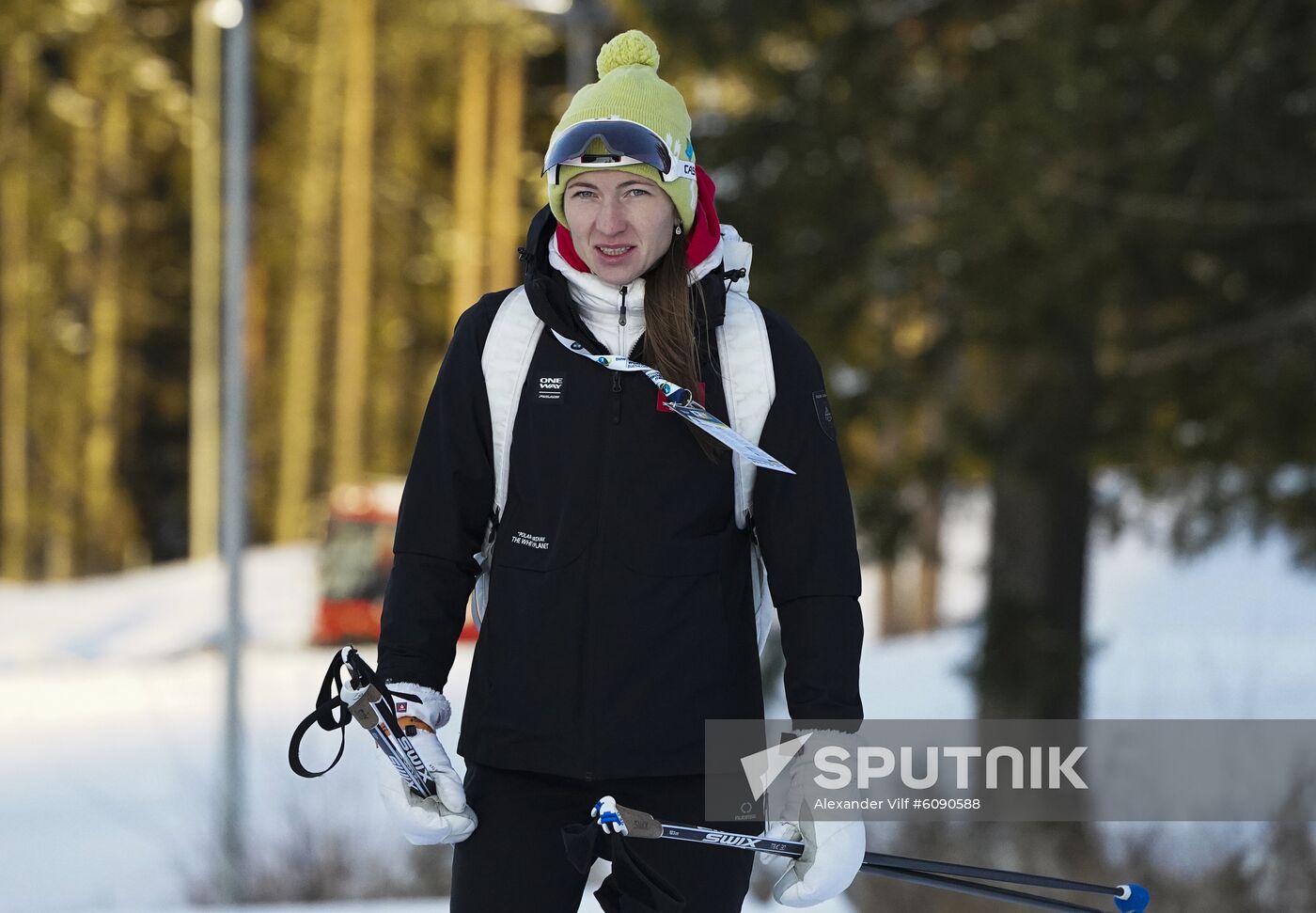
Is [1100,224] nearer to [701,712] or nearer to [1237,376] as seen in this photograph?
[1237,376]

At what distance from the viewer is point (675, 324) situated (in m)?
2.54

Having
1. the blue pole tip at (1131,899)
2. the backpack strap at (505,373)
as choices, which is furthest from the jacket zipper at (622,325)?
the blue pole tip at (1131,899)

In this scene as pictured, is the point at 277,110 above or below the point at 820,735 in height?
above

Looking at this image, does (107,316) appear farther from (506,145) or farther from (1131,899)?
(1131,899)

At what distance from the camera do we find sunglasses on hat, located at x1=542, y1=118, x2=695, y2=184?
2.60 m

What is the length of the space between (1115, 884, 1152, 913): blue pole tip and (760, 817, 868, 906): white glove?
0.46 m

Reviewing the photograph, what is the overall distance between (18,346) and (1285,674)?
70.0 ft

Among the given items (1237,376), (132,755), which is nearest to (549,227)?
(1237,376)

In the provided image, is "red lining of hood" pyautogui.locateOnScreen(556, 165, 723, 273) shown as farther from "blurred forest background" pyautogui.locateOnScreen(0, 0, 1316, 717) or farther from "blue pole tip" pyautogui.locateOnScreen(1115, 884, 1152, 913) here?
"blurred forest background" pyautogui.locateOnScreen(0, 0, 1316, 717)

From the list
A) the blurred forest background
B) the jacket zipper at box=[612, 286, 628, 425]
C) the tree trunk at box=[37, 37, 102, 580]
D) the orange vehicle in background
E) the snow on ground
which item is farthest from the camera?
the tree trunk at box=[37, 37, 102, 580]

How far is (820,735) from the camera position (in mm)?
2490

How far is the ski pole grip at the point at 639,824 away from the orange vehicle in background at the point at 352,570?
17098 millimetres

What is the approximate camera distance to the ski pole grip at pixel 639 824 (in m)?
2.39

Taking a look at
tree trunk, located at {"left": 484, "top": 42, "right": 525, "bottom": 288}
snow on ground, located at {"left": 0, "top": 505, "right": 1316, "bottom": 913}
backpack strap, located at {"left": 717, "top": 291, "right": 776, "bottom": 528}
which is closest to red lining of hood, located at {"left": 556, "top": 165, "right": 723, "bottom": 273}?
backpack strap, located at {"left": 717, "top": 291, "right": 776, "bottom": 528}
